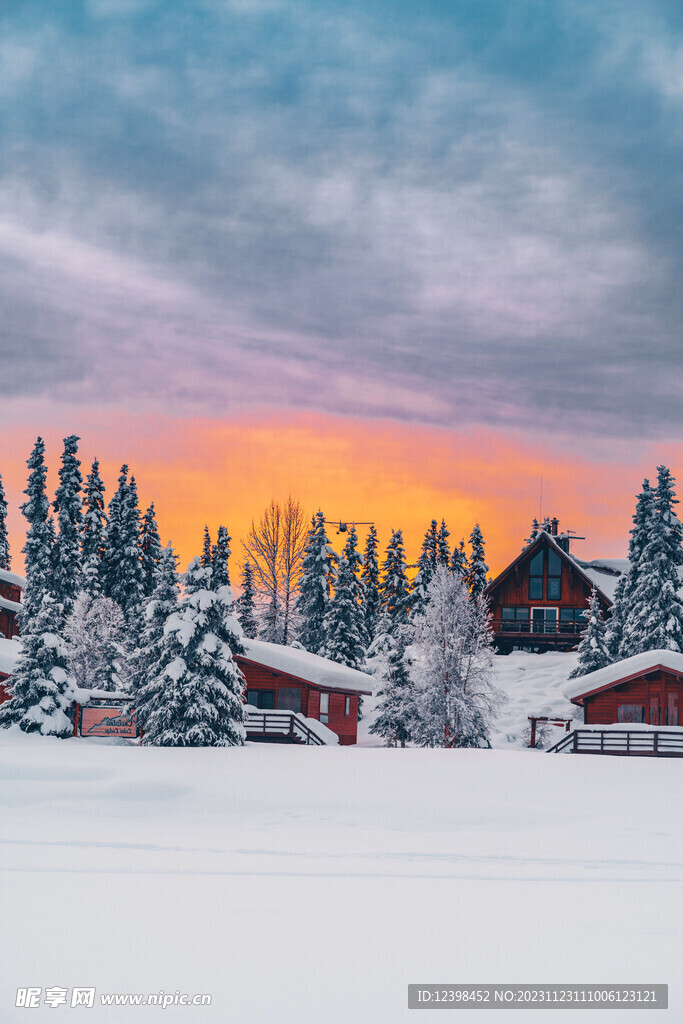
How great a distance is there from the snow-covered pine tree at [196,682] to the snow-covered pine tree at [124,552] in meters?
37.7

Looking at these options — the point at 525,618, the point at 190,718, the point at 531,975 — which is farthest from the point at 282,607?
the point at 531,975

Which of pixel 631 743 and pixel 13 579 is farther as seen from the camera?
pixel 13 579

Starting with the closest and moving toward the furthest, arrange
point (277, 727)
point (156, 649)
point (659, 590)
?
point (156, 649) < point (277, 727) < point (659, 590)

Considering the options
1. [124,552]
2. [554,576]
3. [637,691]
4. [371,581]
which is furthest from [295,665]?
[371,581]

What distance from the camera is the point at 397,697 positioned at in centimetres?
4866

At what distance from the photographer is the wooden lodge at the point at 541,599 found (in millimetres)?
71688

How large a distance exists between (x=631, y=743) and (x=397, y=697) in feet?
43.0

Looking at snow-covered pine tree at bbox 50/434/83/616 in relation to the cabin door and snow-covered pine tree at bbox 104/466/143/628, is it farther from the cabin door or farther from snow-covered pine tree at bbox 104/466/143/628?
the cabin door

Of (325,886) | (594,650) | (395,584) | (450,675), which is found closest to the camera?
(325,886)

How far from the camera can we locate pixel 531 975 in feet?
32.8

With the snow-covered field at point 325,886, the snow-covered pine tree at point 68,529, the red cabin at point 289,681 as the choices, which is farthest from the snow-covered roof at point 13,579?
the snow-covered field at point 325,886

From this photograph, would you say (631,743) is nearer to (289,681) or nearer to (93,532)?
(289,681)

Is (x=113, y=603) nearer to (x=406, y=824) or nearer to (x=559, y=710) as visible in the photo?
(x=559, y=710)

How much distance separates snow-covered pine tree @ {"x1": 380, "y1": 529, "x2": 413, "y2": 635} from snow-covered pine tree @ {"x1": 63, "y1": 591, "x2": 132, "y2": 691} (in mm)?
24029
